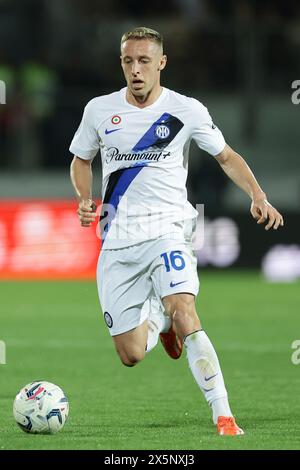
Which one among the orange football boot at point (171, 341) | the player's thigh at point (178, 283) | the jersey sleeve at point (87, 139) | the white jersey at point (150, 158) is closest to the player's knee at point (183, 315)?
the player's thigh at point (178, 283)

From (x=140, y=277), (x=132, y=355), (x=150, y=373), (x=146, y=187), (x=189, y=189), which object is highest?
(x=146, y=187)

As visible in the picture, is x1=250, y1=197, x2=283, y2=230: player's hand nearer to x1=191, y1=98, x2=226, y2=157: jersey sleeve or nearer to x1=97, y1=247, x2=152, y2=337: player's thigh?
x1=191, y1=98, x2=226, y2=157: jersey sleeve

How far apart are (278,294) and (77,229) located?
11.8 ft

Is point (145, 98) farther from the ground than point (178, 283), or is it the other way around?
point (145, 98)

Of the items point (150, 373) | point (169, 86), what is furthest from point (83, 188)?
point (169, 86)

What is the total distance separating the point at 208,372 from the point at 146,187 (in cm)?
118

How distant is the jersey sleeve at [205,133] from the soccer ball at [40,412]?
1.70 metres

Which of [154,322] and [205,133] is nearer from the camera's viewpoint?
[205,133]

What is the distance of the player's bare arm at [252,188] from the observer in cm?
680

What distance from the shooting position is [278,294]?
16.4m

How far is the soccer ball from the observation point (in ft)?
22.1

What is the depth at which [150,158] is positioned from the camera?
7133 millimetres

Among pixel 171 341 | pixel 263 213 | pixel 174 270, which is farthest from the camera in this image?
pixel 171 341

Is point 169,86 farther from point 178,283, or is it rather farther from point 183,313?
point 183,313
